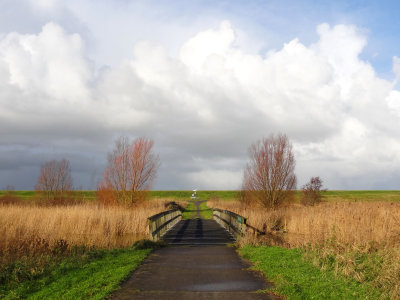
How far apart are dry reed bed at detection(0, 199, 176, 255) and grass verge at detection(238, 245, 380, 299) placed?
6.89m

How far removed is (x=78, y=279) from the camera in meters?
8.66

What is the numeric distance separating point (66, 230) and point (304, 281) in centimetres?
1039

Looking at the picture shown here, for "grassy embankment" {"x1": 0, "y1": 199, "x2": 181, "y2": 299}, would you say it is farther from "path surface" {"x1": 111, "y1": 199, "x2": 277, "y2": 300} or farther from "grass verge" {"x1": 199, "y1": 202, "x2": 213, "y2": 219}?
"grass verge" {"x1": 199, "y1": 202, "x2": 213, "y2": 219}

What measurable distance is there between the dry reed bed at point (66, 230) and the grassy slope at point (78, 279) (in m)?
2.44

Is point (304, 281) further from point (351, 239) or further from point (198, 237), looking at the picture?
point (198, 237)

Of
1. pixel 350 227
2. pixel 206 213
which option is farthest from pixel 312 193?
pixel 350 227

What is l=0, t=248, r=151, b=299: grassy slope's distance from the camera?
24.3 ft

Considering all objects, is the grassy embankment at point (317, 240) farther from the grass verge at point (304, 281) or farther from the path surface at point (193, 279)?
the path surface at point (193, 279)

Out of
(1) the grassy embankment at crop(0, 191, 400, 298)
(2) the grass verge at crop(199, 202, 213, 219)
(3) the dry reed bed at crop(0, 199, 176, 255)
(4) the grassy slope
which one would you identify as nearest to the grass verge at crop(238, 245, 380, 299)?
(1) the grassy embankment at crop(0, 191, 400, 298)

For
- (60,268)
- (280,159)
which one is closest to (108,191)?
(280,159)

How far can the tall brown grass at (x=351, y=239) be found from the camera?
8750 millimetres

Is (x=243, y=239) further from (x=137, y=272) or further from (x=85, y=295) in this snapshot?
(x=85, y=295)

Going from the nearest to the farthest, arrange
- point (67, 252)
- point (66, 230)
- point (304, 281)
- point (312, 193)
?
point (304, 281)
point (67, 252)
point (66, 230)
point (312, 193)

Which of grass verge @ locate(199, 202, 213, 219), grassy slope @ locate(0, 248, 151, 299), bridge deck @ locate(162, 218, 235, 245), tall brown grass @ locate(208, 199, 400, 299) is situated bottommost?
grass verge @ locate(199, 202, 213, 219)
